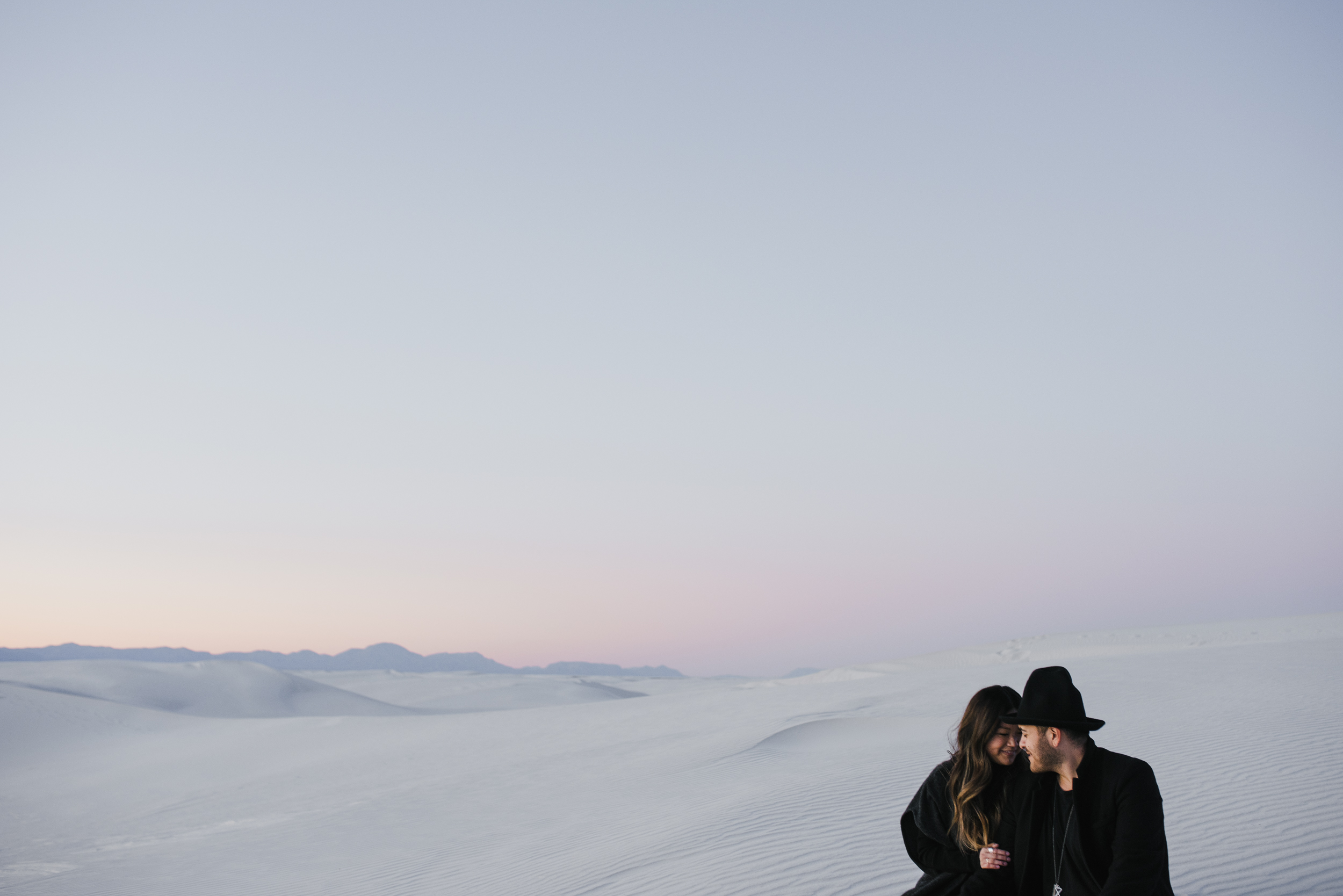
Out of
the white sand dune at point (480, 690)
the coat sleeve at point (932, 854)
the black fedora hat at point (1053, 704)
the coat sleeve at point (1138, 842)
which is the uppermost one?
the black fedora hat at point (1053, 704)

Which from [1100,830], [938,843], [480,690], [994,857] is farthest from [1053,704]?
[480,690]

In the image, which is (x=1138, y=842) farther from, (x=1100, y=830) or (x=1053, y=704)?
(x=1053, y=704)

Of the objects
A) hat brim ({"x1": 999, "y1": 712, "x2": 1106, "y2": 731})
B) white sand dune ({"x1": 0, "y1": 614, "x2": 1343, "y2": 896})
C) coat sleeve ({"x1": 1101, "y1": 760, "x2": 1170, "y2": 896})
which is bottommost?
white sand dune ({"x1": 0, "y1": 614, "x2": 1343, "y2": 896})

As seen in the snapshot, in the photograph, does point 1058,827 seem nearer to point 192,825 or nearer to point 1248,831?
point 1248,831

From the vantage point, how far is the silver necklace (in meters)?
2.81

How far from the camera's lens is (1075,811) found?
2.77 m

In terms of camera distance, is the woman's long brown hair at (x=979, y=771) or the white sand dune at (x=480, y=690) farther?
the white sand dune at (x=480, y=690)

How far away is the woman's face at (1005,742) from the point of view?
9.80ft

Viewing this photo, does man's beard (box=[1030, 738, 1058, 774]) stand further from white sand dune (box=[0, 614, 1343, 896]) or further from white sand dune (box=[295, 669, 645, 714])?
white sand dune (box=[295, 669, 645, 714])

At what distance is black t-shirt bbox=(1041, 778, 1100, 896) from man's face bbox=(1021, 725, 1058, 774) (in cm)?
12

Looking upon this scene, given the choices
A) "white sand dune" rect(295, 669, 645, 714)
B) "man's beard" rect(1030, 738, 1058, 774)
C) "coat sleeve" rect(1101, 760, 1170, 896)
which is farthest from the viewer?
"white sand dune" rect(295, 669, 645, 714)

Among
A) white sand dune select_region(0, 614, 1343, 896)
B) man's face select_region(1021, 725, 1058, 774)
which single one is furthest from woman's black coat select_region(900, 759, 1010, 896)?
white sand dune select_region(0, 614, 1343, 896)

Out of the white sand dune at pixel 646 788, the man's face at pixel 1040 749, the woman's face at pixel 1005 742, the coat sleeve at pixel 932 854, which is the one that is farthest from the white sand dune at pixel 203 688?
the man's face at pixel 1040 749

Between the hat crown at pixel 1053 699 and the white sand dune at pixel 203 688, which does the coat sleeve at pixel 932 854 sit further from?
the white sand dune at pixel 203 688
